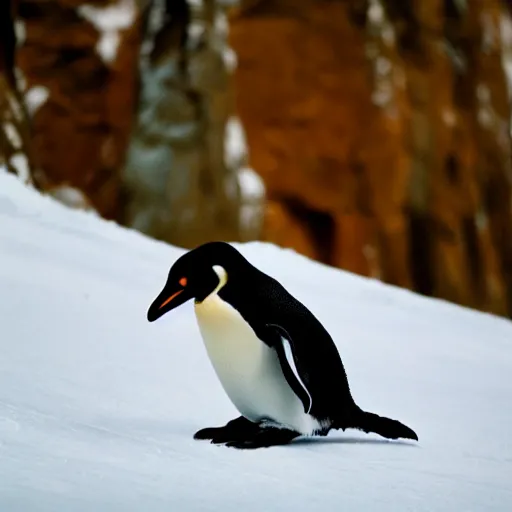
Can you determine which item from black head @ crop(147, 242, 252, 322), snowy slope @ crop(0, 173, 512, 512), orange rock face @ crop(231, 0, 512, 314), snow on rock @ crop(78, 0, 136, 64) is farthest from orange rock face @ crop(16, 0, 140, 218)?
black head @ crop(147, 242, 252, 322)

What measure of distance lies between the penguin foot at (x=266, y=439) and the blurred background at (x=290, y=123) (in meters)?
7.24

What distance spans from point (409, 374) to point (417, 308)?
149 cm

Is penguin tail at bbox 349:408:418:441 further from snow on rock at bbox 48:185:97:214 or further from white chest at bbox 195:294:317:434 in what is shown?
snow on rock at bbox 48:185:97:214

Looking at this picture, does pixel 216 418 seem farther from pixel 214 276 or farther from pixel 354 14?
pixel 354 14

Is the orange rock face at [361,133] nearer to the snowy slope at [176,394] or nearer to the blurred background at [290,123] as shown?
the blurred background at [290,123]

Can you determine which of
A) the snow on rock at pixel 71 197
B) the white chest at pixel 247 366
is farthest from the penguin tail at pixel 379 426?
the snow on rock at pixel 71 197

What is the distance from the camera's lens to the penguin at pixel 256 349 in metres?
2.25

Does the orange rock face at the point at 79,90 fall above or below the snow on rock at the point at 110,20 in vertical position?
below

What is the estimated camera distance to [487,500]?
2.08 meters

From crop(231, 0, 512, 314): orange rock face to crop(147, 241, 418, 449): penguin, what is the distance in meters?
11.9

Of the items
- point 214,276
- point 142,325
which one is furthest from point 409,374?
point 214,276

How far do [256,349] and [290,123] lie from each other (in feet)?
41.2

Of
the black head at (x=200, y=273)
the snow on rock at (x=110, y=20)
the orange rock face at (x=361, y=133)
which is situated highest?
the black head at (x=200, y=273)

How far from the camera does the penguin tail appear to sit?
2.42 meters
